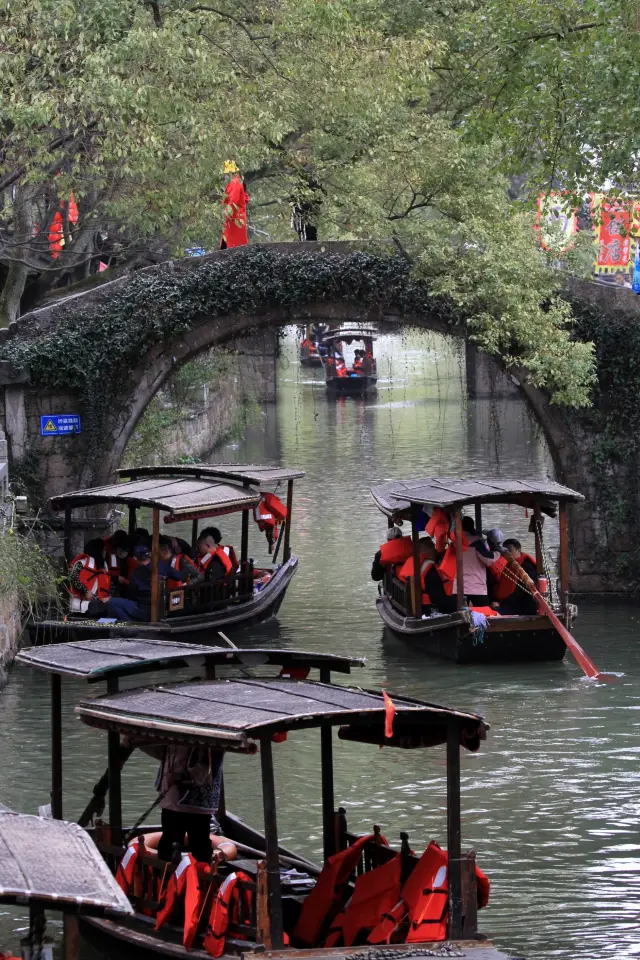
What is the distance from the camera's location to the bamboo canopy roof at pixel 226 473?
1534 centimetres

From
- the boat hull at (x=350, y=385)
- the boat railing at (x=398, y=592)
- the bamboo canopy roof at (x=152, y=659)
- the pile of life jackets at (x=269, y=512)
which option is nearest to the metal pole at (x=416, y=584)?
the boat railing at (x=398, y=592)

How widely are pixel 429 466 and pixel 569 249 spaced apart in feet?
30.8

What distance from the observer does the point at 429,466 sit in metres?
25.9

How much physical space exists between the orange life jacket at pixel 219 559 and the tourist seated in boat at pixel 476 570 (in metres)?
2.26

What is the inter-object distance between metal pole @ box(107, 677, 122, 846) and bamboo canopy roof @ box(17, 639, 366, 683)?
149 millimetres

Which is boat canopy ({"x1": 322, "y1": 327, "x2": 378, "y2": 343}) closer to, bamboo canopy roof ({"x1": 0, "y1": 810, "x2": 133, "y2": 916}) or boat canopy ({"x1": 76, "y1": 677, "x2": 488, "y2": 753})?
boat canopy ({"x1": 76, "y1": 677, "x2": 488, "y2": 753})

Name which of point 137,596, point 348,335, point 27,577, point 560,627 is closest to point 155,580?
point 137,596

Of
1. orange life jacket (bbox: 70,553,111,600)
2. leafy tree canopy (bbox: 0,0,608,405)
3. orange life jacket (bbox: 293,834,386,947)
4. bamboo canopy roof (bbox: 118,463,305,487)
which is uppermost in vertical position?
leafy tree canopy (bbox: 0,0,608,405)

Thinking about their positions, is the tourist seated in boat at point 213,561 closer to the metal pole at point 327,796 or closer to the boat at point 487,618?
the boat at point 487,618

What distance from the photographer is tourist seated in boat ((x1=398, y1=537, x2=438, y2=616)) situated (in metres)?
14.5

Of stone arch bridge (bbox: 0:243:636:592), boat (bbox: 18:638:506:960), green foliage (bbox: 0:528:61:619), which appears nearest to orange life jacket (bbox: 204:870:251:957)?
boat (bbox: 18:638:506:960)

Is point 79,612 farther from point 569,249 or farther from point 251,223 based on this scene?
point 251,223

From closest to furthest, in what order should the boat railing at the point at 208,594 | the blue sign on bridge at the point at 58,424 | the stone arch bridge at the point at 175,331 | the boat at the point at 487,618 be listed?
the boat at the point at 487,618, the boat railing at the point at 208,594, the stone arch bridge at the point at 175,331, the blue sign on bridge at the point at 58,424

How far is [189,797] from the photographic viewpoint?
7.41 metres
